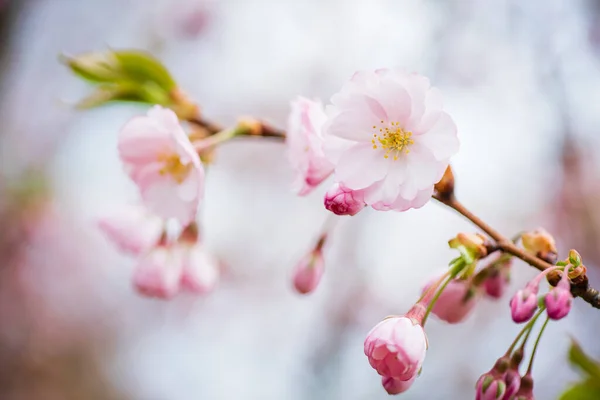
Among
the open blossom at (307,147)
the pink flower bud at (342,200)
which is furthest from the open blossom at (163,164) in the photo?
the pink flower bud at (342,200)

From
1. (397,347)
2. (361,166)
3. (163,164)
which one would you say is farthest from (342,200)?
(163,164)

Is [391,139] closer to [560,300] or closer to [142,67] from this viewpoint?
[560,300]

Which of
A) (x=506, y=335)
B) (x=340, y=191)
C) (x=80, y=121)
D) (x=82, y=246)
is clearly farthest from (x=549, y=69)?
(x=82, y=246)

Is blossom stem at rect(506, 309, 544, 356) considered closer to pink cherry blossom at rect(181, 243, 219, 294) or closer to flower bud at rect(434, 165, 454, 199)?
flower bud at rect(434, 165, 454, 199)

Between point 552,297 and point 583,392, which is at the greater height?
point 552,297

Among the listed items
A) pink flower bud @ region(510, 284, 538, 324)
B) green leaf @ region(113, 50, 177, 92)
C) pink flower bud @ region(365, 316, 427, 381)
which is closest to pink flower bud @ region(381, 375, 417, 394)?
pink flower bud @ region(365, 316, 427, 381)

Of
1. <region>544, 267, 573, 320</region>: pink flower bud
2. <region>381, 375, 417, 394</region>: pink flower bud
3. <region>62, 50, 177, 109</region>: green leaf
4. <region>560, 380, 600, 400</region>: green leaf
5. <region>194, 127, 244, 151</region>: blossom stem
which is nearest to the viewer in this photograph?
<region>544, 267, 573, 320</region>: pink flower bud

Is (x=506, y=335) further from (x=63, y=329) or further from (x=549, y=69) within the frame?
(x=63, y=329)
